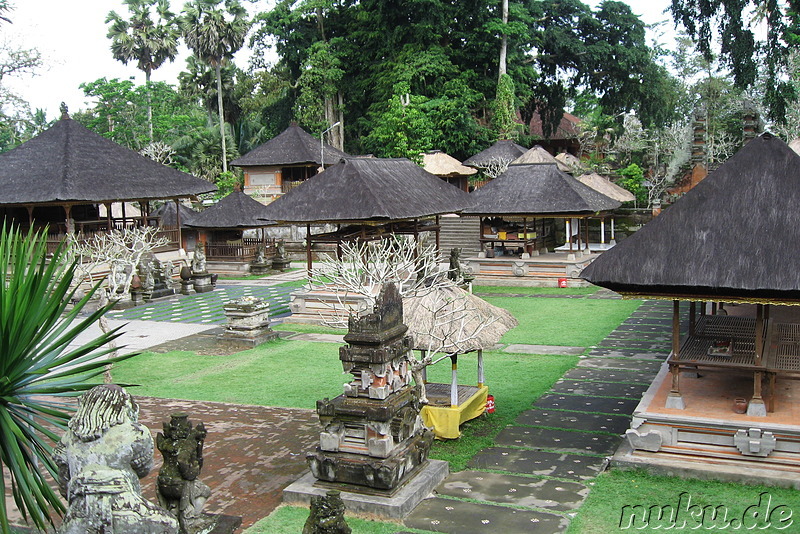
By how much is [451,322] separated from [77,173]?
1976 cm

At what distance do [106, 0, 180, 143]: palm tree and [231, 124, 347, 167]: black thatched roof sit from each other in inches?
670

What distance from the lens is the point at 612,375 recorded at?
51.3 ft

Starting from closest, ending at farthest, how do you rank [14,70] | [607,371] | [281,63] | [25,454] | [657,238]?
[25,454] < [657,238] < [607,371] < [14,70] < [281,63]

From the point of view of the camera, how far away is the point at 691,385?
1218 centimetres

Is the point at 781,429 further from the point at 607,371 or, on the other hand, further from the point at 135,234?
the point at 135,234

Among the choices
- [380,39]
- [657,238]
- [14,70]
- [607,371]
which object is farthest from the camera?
[380,39]

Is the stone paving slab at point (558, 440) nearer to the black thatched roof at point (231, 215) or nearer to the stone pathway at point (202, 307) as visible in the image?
the stone pathway at point (202, 307)

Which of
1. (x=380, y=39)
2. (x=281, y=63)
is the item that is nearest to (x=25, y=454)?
(x=380, y=39)

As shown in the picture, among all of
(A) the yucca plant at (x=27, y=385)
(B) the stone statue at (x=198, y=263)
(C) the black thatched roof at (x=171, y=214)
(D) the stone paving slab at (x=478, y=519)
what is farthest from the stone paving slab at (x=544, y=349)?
(C) the black thatched roof at (x=171, y=214)

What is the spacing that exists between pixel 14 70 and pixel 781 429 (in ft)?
115

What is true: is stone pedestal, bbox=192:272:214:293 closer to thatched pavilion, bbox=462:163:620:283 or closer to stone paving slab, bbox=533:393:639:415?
thatched pavilion, bbox=462:163:620:283

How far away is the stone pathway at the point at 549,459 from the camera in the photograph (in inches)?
362

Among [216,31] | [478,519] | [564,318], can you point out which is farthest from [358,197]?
[216,31]

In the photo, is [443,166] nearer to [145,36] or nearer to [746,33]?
[746,33]
